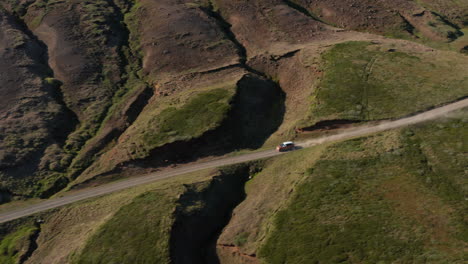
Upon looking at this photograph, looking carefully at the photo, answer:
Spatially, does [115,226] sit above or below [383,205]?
below

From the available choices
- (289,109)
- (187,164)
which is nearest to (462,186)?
(289,109)

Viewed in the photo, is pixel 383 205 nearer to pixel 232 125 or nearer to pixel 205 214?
pixel 205 214

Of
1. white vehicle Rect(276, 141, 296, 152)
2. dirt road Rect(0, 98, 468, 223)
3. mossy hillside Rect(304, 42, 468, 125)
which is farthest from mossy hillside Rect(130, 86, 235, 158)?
mossy hillside Rect(304, 42, 468, 125)

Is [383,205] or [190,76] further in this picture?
[190,76]

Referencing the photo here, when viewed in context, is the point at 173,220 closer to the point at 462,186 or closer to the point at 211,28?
the point at 462,186

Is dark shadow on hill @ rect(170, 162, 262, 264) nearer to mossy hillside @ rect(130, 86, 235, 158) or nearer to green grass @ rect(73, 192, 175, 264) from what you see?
green grass @ rect(73, 192, 175, 264)

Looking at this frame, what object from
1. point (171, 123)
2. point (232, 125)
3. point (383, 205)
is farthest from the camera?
point (232, 125)

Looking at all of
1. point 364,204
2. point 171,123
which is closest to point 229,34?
point 171,123

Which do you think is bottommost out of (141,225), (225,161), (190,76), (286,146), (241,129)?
(225,161)
